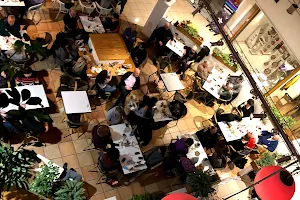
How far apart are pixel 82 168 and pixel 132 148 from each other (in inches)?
57.3

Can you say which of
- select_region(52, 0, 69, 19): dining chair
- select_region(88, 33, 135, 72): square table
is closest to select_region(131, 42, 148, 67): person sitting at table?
select_region(88, 33, 135, 72): square table

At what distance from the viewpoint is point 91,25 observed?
11.9 metres

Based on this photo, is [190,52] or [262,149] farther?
[190,52]

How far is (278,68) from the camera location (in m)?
13.8

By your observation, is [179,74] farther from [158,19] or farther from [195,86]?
[158,19]

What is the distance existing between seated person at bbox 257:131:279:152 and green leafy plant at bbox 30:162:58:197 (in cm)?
710

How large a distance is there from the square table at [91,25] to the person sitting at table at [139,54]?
1306 mm

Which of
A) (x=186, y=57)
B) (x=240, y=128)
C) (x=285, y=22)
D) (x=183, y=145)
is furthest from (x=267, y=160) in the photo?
(x=285, y=22)

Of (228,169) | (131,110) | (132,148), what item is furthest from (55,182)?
(228,169)

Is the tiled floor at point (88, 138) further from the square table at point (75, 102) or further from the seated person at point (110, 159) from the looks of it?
the square table at point (75, 102)

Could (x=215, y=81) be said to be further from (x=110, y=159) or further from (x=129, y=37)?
(x=110, y=159)

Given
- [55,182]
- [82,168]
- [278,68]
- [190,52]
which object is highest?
[278,68]

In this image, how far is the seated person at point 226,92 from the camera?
12.6 m

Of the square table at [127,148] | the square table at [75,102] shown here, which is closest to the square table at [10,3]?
the square table at [75,102]
